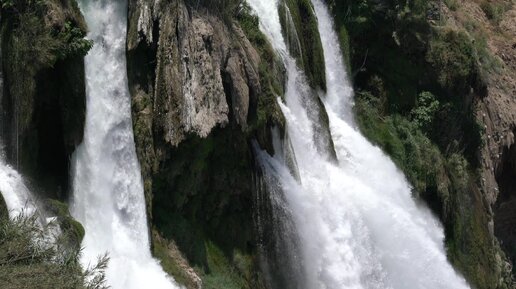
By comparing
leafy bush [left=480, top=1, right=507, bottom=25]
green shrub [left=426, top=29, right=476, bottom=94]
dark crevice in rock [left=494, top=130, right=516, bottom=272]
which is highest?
leafy bush [left=480, top=1, right=507, bottom=25]

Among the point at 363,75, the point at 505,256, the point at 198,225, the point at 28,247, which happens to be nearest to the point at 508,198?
the point at 505,256

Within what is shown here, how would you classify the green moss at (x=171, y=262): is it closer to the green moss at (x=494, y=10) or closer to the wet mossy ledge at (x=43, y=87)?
the wet mossy ledge at (x=43, y=87)

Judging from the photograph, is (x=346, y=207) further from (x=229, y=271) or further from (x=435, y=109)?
(x=435, y=109)

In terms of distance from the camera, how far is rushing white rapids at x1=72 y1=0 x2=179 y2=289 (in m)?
14.8

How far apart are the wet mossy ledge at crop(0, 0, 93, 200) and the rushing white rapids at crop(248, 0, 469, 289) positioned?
4.91 m

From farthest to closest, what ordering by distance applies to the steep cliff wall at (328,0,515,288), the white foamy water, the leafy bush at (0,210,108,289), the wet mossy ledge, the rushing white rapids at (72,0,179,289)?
the steep cliff wall at (328,0,515,288), the rushing white rapids at (72,0,179,289), the wet mossy ledge, the white foamy water, the leafy bush at (0,210,108,289)

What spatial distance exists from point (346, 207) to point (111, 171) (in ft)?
22.9

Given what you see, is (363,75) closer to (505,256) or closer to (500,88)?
(500,88)

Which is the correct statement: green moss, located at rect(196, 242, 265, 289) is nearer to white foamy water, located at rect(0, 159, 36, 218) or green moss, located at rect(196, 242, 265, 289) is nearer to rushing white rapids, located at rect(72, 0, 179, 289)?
rushing white rapids, located at rect(72, 0, 179, 289)

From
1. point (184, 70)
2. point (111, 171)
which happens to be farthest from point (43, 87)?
point (184, 70)

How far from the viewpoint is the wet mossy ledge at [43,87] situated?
13844mm

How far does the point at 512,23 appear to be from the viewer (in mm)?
32594

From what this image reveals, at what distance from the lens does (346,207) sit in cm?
1988

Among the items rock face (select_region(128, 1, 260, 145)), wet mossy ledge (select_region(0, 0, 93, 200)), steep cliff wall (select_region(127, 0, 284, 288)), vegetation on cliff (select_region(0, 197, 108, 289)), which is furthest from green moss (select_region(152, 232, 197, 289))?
vegetation on cliff (select_region(0, 197, 108, 289))
